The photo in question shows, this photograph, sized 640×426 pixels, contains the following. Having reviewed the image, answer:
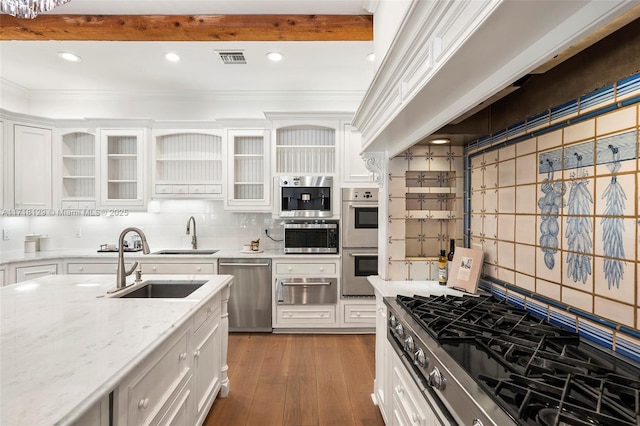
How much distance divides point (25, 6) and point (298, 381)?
9.26 feet

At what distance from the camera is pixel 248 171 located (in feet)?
12.9

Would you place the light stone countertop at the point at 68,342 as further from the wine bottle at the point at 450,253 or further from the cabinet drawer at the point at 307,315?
the cabinet drawer at the point at 307,315

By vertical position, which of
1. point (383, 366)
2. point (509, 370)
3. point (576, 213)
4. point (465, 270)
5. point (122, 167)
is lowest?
point (383, 366)

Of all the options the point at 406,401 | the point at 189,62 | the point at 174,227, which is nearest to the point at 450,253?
the point at 406,401

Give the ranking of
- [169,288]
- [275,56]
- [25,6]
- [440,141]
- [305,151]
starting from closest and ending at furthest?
1. [25,6]
2. [440,141]
3. [169,288]
4. [275,56]
5. [305,151]

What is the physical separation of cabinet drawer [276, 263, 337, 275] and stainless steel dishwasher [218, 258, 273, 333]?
8.5 inches

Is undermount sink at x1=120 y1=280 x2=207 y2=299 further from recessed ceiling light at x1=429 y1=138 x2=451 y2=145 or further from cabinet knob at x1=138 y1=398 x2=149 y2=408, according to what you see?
recessed ceiling light at x1=429 y1=138 x2=451 y2=145

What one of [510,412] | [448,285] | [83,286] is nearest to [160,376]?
[83,286]

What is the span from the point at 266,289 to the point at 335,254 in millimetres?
872

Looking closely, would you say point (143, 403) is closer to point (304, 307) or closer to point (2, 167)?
point (304, 307)

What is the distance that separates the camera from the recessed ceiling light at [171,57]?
3.08 meters

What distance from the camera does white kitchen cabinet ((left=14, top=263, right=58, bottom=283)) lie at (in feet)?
10.9

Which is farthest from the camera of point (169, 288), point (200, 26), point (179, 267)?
point (179, 267)

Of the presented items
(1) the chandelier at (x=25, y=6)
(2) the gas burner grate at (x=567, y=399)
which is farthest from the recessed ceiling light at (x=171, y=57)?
(2) the gas burner grate at (x=567, y=399)
